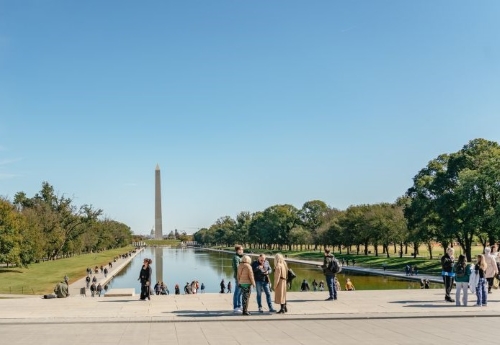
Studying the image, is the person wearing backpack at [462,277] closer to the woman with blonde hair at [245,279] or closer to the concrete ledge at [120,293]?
the woman with blonde hair at [245,279]

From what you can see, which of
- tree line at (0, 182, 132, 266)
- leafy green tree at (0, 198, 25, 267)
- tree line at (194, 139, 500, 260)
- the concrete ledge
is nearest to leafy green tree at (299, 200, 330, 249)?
tree line at (194, 139, 500, 260)

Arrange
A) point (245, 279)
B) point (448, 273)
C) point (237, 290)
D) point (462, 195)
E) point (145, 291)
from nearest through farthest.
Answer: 1. point (245, 279)
2. point (237, 290)
3. point (448, 273)
4. point (145, 291)
5. point (462, 195)

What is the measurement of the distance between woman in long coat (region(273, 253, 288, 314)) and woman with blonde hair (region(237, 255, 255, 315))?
691 mm

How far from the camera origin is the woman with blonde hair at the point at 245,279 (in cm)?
1442

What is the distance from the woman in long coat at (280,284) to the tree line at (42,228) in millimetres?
50348

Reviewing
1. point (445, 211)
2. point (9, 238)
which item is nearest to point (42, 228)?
point (9, 238)

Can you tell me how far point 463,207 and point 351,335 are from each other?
44.7m

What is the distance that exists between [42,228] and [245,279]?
73093mm

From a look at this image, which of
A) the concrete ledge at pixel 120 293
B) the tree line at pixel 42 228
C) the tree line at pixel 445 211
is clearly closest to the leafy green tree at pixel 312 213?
the tree line at pixel 445 211

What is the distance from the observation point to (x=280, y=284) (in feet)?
48.0

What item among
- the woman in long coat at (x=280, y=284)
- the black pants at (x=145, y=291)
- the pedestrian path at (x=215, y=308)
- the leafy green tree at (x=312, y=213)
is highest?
the leafy green tree at (x=312, y=213)

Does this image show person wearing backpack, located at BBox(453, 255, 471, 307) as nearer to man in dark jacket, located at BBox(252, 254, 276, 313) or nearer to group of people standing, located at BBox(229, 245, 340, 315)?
group of people standing, located at BBox(229, 245, 340, 315)

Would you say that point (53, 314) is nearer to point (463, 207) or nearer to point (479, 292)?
point (479, 292)

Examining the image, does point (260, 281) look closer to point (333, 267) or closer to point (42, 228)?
point (333, 267)
